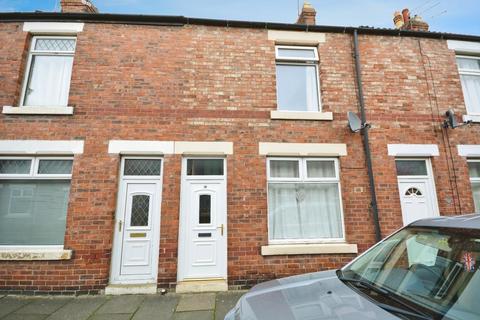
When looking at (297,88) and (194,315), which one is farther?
(297,88)

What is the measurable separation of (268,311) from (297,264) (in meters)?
3.67

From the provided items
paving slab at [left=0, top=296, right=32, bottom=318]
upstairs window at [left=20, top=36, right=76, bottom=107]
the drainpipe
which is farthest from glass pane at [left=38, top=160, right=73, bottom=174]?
the drainpipe

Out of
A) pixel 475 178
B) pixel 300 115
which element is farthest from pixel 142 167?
pixel 475 178

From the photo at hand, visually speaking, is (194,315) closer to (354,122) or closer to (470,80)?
(354,122)

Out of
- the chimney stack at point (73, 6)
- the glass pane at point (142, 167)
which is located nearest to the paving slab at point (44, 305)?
the glass pane at point (142, 167)

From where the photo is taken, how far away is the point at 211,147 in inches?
222

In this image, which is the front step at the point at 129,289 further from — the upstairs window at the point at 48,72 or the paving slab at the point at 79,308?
the upstairs window at the point at 48,72

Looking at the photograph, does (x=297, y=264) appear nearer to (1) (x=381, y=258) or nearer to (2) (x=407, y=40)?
(1) (x=381, y=258)

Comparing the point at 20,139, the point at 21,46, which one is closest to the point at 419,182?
the point at 20,139

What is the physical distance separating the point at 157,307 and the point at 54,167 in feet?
12.0

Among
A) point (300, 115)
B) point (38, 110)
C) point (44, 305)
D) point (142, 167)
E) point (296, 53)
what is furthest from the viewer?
point (296, 53)

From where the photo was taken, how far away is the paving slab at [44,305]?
4242 millimetres

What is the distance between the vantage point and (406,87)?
6.41 metres

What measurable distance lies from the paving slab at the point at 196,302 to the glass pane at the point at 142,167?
2543 mm
